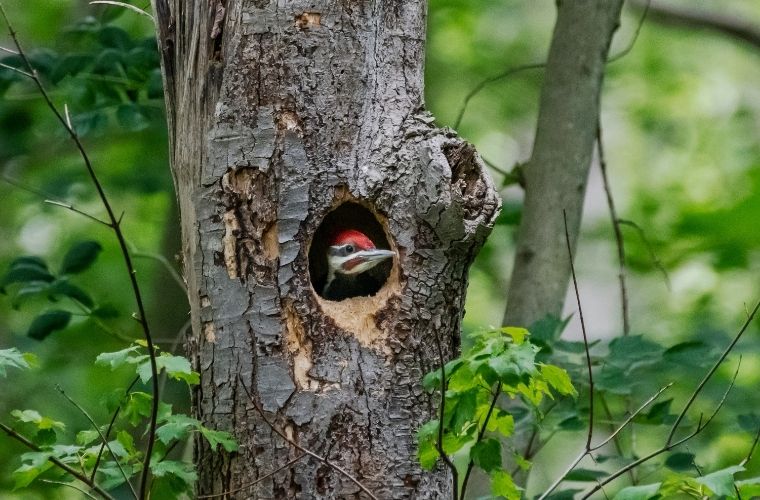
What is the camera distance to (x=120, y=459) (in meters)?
3.27

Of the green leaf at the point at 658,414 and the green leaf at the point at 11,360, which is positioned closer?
the green leaf at the point at 11,360

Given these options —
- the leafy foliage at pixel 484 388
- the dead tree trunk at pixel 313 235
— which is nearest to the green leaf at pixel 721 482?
the leafy foliage at pixel 484 388

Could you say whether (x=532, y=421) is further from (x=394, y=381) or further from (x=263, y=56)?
(x=263, y=56)

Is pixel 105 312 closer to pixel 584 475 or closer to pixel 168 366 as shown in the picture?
pixel 168 366

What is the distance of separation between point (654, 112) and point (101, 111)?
304 inches

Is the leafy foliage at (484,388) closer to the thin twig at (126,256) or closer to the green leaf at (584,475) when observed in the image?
the thin twig at (126,256)

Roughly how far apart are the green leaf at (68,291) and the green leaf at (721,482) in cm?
A: 305

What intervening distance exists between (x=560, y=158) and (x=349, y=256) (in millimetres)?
1542

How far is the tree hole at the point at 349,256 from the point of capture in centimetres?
396

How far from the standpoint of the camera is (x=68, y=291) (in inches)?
181

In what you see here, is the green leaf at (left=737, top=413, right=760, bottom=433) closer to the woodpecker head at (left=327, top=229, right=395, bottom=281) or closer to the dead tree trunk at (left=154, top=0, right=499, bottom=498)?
the dead tree trunk at (left=154, top=0, right=499, bottom=498)

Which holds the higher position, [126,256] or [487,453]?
[126,256]

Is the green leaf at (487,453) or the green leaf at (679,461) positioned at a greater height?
the green leaf at (487,453)

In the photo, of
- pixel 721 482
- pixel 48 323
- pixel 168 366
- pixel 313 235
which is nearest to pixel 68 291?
pixel 48 323
